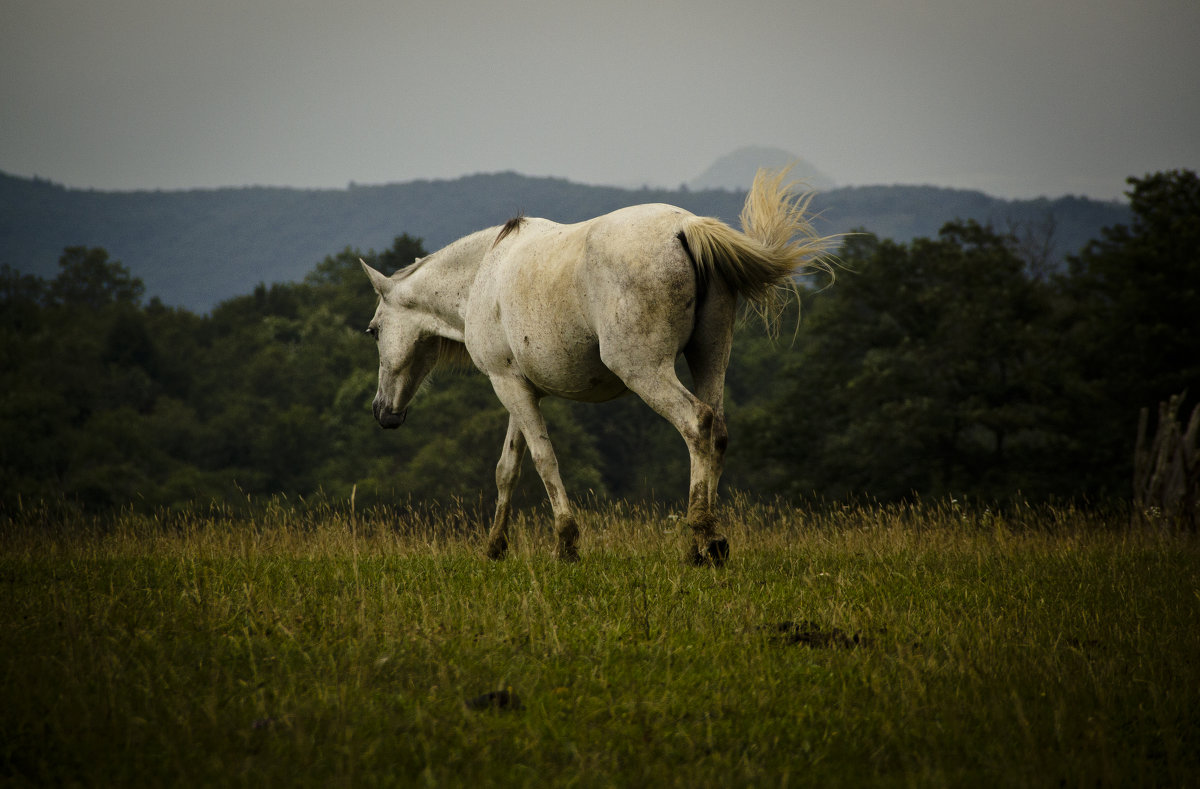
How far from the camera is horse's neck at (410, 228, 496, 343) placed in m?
8.66

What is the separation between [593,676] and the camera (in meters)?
4.06

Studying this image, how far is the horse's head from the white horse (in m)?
1.42

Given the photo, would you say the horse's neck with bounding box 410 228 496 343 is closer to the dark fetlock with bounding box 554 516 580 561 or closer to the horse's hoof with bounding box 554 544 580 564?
the dark fetlock with bounding box 554 516 580 561

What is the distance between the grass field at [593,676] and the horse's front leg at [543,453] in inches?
14.9

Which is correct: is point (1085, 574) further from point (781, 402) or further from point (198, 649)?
point (781, 402)

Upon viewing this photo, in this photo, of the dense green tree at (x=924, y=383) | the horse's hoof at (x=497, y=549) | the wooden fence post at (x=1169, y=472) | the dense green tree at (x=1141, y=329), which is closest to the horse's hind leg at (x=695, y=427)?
the horse's hoof at (x=497, y=549)

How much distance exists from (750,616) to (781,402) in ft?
104

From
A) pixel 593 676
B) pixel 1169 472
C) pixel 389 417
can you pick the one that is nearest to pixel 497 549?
pixel 389 417

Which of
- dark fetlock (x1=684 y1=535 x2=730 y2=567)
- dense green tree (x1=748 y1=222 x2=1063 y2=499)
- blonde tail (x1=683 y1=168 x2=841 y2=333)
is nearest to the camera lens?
blonde tail (x1=683 y1=168 x2=841 y2=333)

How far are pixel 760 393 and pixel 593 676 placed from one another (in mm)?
52595

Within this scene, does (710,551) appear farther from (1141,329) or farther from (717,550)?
(1141,329)

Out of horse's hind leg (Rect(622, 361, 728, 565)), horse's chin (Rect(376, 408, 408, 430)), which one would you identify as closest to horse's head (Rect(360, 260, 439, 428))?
horse's chin (Rect(376, 408, 408, 430))

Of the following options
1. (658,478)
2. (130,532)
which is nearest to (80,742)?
(130,532)

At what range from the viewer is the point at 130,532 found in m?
9.99
